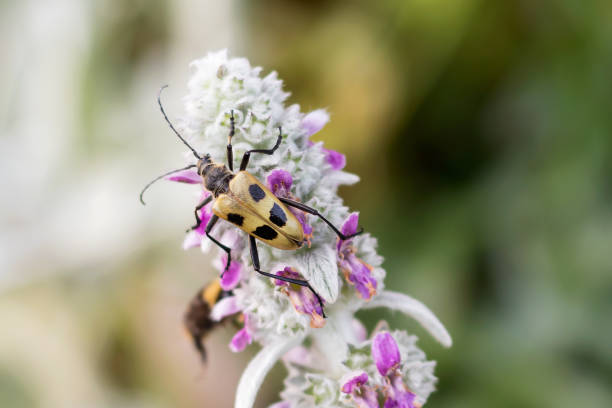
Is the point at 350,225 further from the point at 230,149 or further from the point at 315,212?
the point at 230,149

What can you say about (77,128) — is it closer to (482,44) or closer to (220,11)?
(220,11)

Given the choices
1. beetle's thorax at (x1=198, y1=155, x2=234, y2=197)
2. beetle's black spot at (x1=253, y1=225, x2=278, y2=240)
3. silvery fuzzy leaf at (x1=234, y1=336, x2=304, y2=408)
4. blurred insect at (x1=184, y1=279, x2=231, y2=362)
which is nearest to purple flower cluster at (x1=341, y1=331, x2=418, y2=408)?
silvery fuzzy leaf at (x1=234, y1=336, x2=304, y2=408)

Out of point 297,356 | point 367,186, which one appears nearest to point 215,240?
point 297,356

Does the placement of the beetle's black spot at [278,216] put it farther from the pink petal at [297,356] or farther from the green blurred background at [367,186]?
the green blurred background at [367,186]

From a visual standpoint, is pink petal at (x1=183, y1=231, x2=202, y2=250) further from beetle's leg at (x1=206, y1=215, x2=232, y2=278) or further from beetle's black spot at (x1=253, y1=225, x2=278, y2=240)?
beetle's black spot at (x1=253, y1=225, x2=278, y2=240)

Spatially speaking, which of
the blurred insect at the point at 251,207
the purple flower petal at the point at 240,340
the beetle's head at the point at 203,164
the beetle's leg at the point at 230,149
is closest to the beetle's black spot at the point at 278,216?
the blurred insect at the point at 251,207

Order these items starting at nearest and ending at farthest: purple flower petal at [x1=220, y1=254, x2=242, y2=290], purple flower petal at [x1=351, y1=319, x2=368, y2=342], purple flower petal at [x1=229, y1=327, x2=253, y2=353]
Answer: purple flower petal at [x1=220, y1=254, x2=242, y2=290], purple flower petal at [x1=229, y1=327, x2=253, y2=353], purple flower petal at [x1=351, y1=319, x2=368, y2=342]

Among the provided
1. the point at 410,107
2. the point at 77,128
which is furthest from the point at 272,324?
the point at 77,128
